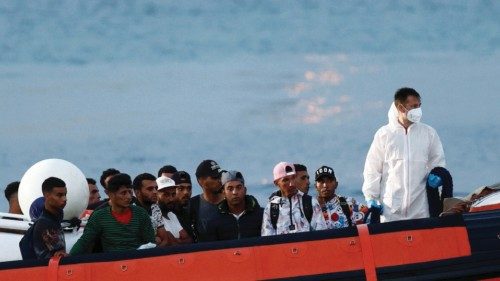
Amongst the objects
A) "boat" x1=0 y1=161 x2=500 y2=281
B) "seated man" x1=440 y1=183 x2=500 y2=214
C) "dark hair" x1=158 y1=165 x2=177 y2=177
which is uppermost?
"dark hair" x1=158 y1=165 x2=177 y2=177

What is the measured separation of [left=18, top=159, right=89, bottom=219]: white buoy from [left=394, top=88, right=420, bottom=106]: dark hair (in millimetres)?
2697

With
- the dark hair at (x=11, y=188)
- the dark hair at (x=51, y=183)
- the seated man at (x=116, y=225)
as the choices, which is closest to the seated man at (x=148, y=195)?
the seated man at (x=116, y=225)

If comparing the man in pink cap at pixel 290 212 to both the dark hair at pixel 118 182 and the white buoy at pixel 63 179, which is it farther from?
the white buoy at pixel 63 179

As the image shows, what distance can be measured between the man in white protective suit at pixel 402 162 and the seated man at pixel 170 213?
5.18ft

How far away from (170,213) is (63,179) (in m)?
0.97

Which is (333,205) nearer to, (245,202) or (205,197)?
(245,202)

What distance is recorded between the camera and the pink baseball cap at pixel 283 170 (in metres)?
9.59

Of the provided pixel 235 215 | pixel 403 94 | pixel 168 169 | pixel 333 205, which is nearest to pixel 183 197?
pixel 168 169

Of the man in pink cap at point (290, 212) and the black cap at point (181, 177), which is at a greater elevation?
the black cap at point (181, 177)

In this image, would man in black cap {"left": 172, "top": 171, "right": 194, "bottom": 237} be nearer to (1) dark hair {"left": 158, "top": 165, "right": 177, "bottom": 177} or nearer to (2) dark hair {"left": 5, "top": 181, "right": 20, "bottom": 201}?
(1) dark hair {"left": 158, "top": 165, "right": 177, "bottom": 177}

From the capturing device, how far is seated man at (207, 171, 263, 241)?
966 cm

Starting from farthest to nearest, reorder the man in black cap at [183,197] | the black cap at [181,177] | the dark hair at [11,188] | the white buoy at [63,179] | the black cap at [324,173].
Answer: the dark hair at [11,188] < the black cap at [181,177] < the man in black cap at [183,197] < the black cap at [324,173] < the white buoy at [63,179]

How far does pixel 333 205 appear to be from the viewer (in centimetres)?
1006

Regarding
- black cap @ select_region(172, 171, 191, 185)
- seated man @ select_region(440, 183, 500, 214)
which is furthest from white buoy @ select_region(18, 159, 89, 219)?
seated man @ select_region(440, 183, 500, 214)
